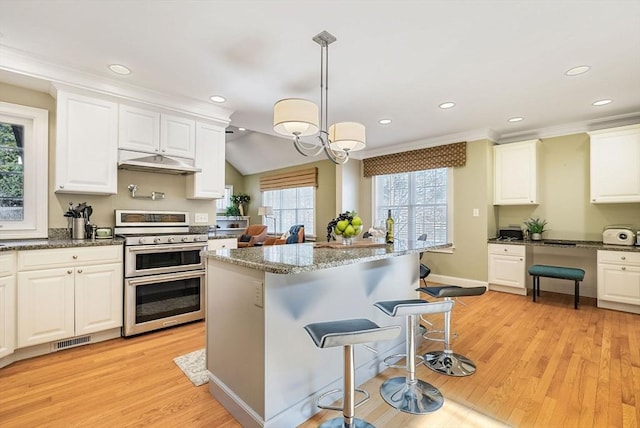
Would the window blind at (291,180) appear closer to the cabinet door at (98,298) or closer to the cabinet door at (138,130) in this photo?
the cabinet door at (138,130)

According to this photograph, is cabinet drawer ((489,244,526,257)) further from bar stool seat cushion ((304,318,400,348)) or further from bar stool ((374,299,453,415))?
bar stool seat cushion ((304,318,400,348))

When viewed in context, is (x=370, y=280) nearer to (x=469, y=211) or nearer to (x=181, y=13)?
(x=181, y=13)

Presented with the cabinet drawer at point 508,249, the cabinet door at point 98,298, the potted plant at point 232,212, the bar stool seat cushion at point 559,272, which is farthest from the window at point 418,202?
the potted plant at point 232,212

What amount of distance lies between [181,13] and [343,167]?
4.47 meters

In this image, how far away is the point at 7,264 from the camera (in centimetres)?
239

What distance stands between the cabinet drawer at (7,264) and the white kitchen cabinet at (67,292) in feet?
0.16

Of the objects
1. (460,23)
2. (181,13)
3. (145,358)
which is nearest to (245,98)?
(181,13)

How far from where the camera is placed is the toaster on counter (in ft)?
12.7

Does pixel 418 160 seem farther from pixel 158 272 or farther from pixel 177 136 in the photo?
pixel 158 272

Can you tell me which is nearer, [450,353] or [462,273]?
[450,353]

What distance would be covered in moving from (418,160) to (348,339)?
473 cm

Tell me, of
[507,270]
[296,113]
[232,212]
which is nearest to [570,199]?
[507,270]

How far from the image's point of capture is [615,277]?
12.5 feet

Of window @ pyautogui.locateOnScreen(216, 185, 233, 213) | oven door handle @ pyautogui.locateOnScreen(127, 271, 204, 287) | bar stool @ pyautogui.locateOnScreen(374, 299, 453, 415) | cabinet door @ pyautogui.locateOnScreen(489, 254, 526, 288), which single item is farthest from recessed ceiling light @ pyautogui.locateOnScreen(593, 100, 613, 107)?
window @ pyautogui.locateOnScreen(216, 185, 233, 213)
